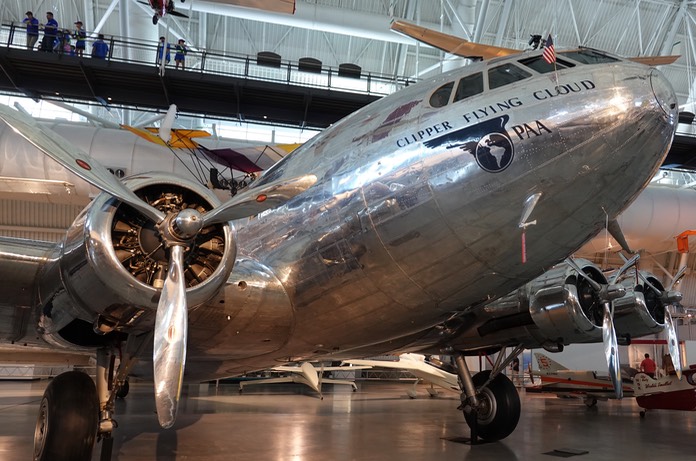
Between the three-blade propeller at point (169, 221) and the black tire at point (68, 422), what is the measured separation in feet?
6.50

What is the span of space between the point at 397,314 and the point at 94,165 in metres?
3.15

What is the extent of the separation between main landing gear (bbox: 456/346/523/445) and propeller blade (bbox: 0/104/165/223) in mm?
6169

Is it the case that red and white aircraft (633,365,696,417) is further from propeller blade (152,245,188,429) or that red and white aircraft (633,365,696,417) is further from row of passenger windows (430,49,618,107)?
propeller blade (152,245,188,429)

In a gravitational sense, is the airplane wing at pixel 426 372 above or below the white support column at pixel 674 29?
below

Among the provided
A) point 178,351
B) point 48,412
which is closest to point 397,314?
point 178,351

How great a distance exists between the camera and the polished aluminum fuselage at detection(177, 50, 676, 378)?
438 centimetres

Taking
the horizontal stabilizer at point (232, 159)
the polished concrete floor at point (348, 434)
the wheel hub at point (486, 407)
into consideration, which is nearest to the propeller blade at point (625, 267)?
the polished concrete floor at point (348, 434)

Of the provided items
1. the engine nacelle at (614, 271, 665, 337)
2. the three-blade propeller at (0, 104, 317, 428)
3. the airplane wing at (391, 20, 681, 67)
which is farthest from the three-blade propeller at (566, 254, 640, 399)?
the airplane wing at (391, 20, 681, 67)

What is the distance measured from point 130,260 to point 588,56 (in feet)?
14.4

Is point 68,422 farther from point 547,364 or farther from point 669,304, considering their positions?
point 547,364

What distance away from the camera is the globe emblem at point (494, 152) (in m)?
4.50

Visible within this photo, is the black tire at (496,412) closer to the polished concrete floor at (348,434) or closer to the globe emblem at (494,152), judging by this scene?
the polished concrete floor at (348,434)

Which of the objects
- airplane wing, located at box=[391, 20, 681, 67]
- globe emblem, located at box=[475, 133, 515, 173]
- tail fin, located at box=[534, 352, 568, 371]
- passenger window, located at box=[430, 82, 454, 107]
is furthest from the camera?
tail fin, located at box=[534, 352, 568, 371]

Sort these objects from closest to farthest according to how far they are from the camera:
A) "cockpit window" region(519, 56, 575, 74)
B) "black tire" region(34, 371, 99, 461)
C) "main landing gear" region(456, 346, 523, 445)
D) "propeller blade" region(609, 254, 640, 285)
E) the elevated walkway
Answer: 1. "cockpit window" region(519, 56, 575, 74)
2. "black tire" region(34, 371, 99, 461)
3. "propeller blade" region(609, 254, 640, 285)
4. "main landing gear" region(456, 346, 523, 445)
5. the elevated walkway
